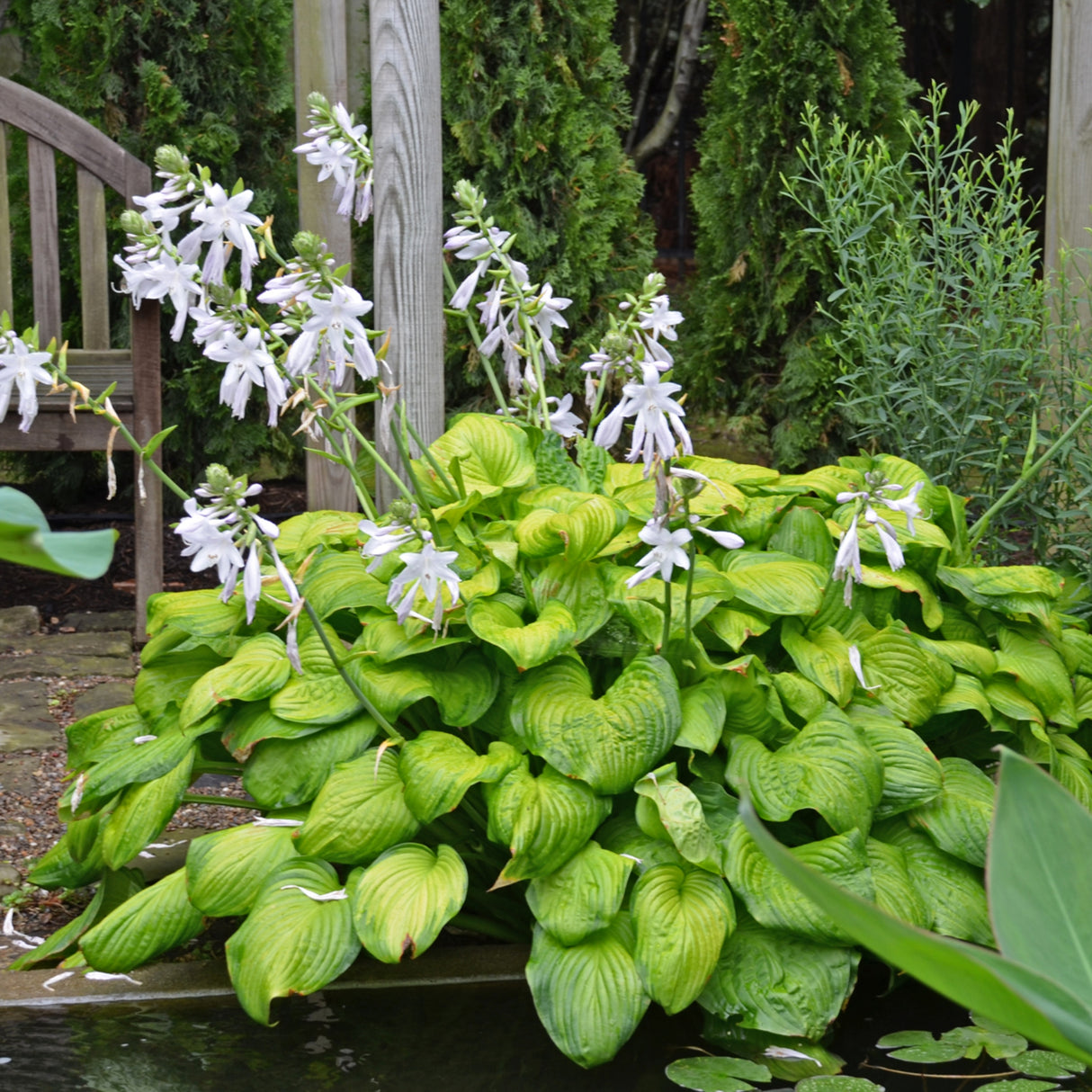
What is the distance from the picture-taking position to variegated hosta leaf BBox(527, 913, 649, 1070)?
166 cm

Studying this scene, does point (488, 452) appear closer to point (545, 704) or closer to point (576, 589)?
point (576, 589)

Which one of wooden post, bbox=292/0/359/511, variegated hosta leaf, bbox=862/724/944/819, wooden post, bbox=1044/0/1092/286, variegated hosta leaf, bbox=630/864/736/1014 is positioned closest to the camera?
variegated hosta leaf, bbox=630/864/736/1014

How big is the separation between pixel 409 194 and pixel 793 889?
1.76 m

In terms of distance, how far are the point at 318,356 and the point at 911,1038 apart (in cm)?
134

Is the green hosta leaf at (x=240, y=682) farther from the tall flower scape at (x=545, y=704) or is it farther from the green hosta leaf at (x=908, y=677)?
the green hosta leaf at (x=908, y=677)

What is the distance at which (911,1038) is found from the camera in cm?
184

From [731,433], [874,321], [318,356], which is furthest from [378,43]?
[731,433]

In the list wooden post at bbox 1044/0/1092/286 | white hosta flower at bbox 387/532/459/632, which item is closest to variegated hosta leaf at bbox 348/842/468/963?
white hosta flower at bbox 387/532/459/632

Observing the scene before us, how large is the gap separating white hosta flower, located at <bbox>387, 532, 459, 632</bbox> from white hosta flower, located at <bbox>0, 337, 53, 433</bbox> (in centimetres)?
54

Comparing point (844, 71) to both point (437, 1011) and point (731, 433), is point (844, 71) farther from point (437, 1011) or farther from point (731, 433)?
point (437, 1011)

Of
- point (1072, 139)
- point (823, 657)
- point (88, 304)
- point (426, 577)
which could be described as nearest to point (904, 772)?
point (823, 657)

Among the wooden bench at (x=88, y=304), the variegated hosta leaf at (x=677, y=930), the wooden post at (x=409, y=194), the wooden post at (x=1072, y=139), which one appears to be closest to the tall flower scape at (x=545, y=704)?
the variegated hosta leaf at (x=677, y=930)

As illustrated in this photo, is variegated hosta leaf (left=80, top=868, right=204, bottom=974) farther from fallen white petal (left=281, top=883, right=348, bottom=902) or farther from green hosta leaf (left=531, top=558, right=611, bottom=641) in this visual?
green hosta leaf (left=531, top=558, right=611, bottom=641)

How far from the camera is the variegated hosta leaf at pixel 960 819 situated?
6.29 feet
